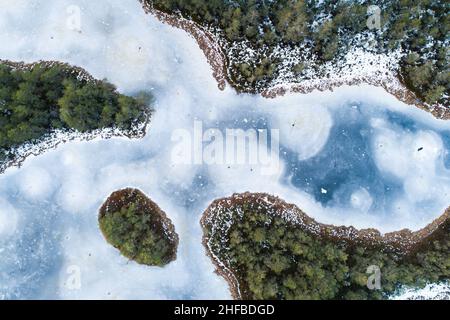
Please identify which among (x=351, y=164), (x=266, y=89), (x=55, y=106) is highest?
(x=266, y=89)

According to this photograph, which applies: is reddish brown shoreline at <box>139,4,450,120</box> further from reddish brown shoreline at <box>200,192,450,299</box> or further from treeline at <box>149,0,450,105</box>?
reddish brown shoreline at <box>200,192,450,299</box>

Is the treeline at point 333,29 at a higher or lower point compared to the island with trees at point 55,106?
higher

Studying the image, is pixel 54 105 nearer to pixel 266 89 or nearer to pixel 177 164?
pixel 177 164

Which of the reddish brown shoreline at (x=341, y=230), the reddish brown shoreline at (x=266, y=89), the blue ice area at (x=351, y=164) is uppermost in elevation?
the reddish brown shoreline at (x=266, y=89)

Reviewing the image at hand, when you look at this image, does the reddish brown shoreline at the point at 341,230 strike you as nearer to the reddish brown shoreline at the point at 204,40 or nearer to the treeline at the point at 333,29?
the treeline at the point at 333,29

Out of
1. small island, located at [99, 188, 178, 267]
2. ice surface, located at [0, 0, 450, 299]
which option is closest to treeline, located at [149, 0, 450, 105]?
ice surface, located at [0, 0, 450, 299]

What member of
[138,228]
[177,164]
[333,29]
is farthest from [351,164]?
[138,228]

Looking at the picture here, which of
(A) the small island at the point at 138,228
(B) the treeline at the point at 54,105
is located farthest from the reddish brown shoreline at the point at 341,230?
(B) the treeline at the point at 54,105
